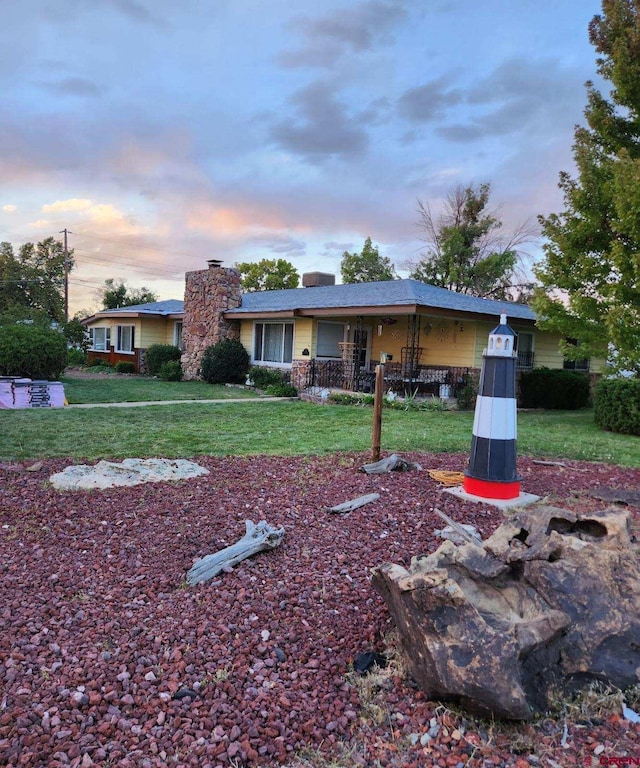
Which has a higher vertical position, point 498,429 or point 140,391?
point 498,429

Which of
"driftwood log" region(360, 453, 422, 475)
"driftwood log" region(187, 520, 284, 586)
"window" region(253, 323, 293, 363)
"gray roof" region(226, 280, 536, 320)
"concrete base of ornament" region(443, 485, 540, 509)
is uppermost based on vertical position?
"gray roof" region(226, 280, 536, 320)

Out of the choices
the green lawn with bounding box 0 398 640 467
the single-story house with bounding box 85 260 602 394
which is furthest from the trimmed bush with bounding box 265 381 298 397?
the green lawn with bounding box 0 398 640 467

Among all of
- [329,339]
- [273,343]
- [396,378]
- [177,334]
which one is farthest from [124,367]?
[396,378]

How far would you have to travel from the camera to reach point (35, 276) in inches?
1457

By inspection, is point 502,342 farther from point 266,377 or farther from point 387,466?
point 266,377

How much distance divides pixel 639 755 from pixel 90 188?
1577 cm

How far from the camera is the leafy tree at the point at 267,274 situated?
1588 inches

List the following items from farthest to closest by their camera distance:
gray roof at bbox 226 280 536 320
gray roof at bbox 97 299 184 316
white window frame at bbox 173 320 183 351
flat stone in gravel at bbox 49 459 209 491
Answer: white window frame at bbox 173 320 183 351 < gray roof at bbox 97 299 184 316 < gray roof at bbox 226 280 536 320 < flat stone in gravel at bbox 49 459 209 491

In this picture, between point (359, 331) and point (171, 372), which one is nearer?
point (359, 331)

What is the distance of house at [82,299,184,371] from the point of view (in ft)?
77.9

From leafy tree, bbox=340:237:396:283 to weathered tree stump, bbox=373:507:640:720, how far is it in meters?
33.9

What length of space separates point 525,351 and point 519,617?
16439mm

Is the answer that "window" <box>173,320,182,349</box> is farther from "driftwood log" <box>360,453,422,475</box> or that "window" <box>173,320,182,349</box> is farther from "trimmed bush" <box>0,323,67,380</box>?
"driftwood log" <box>360,453,422,475</box>

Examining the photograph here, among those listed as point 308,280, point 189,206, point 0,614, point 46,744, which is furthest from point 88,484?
point 308,280
